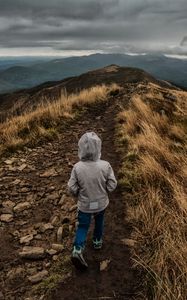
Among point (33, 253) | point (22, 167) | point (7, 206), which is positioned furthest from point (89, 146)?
point (22, 167)

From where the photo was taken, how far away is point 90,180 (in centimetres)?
505

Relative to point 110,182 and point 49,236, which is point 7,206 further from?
point 110,182

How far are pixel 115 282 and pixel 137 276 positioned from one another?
29 centimetres

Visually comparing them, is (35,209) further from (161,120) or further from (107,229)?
(161,120)

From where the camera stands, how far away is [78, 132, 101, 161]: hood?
A: 15.9 feet

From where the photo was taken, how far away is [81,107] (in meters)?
15.9

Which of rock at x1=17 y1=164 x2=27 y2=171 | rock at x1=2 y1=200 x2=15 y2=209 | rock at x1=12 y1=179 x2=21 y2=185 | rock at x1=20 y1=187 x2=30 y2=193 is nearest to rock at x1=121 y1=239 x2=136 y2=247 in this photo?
rock at x1=2 y1=200 x2=15 y2=209

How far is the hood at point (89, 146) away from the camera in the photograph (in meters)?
4.85

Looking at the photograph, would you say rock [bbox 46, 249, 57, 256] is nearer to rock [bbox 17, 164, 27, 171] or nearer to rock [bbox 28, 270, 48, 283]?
rock [bbox 28, 270, 48, 283]

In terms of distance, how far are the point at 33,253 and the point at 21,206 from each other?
162 centimetres

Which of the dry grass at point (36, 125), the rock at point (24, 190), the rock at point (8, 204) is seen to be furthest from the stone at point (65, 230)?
the dry grass at point (36, 125)

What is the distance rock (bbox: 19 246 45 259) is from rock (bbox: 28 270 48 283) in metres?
0.37

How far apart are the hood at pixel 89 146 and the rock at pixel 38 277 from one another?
5.19 feet

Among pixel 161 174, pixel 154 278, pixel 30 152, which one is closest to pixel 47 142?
pixel 30 152
